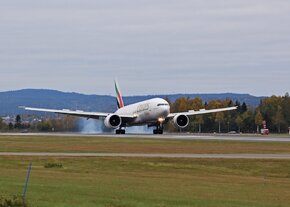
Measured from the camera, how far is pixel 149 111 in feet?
354

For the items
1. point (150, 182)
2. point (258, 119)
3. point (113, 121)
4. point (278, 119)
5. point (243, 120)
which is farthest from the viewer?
point (243, 120)

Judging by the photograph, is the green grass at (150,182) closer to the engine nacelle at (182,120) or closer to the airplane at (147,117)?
the airplane at (147,117)

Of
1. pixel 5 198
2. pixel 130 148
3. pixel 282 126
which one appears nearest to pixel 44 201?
pixel 5 198

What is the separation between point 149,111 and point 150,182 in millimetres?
71943

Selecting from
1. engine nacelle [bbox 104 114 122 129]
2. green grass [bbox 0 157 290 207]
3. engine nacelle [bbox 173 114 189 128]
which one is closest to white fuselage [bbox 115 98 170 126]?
engine nacelle [bbox 173 114 189 128]

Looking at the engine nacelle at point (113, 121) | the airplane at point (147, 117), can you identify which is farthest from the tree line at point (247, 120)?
the engine nacelle at point (113, 121)

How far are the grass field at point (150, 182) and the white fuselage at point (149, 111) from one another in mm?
55263

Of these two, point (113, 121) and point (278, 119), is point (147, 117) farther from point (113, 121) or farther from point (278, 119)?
point (278, 119)

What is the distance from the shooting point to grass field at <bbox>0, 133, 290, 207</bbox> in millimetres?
28312

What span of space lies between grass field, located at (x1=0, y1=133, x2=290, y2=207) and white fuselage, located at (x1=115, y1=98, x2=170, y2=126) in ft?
181

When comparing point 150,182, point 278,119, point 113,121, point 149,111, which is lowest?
point 150,182

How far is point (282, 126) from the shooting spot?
16925cm

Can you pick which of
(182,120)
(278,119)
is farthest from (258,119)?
(182,120)

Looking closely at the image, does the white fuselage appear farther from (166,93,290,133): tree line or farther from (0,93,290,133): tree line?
(166,93,290,133): tree line
